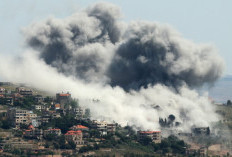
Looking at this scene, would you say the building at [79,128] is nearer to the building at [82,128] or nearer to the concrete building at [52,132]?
the building at [82,128]

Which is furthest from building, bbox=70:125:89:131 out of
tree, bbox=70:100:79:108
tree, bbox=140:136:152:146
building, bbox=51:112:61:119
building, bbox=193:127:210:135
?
building, bbox=193:127:210:135

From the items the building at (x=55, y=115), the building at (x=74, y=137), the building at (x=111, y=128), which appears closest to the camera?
the building at (x=74, y=137)

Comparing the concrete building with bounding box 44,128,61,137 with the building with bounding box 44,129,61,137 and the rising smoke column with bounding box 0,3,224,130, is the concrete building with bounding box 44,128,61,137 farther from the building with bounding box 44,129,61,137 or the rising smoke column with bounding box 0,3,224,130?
the rising smoke column with bounding box 0,3,224,130

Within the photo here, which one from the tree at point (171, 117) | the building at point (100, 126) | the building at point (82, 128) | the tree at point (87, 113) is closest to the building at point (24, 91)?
the tree at point (87, 113)

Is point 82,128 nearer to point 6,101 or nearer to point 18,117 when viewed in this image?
point 18,117

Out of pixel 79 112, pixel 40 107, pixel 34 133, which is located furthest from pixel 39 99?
pixel 34 133

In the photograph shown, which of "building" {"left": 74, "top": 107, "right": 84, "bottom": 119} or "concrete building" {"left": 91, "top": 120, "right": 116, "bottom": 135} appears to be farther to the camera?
"building" {"left": 74, "top": 107, "right": 84, "bottom": 119}

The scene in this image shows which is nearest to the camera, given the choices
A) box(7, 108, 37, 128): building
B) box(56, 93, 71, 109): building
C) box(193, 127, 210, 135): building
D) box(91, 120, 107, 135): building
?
box(7, 108, 37, 128): building

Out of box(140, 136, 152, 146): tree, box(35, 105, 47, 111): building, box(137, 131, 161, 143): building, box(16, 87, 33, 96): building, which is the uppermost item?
box(16, 87, 33, 96): building

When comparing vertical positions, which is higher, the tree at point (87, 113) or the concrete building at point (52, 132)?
the tree at point (87, 113)
